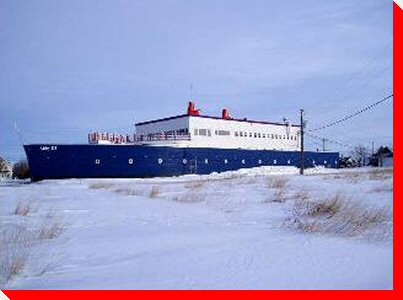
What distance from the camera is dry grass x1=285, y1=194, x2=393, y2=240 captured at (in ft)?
21.0

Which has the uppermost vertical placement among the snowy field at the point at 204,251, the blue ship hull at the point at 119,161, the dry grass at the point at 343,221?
the blue ship hull at the point at 119,161

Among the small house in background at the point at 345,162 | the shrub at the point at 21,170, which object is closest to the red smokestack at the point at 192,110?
the shrub at the point at 21,170

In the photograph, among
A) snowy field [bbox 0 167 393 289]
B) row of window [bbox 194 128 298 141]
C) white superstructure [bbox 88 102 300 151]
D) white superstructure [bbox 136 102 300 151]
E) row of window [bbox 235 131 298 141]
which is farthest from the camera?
row of window [bbox 235 131 298 141]

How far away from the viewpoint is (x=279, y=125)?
53438mm

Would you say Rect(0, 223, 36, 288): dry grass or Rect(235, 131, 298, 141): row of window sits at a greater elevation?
Rect(235, 131, 298, 141): row of window

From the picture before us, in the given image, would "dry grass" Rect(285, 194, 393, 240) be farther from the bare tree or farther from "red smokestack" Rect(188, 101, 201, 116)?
the bare tree

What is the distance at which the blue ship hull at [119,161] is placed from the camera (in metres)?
34.8

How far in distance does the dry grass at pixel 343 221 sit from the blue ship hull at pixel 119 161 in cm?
2882

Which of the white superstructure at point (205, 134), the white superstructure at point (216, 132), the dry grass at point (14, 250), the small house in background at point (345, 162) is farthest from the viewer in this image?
the small house in background at point (345, 162)

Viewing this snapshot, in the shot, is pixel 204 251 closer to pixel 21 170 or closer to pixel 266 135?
pixel 266 135

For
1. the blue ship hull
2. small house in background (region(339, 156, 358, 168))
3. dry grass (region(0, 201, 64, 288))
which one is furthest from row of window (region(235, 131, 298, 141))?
dry grass (region(0, 201, 64, 288))

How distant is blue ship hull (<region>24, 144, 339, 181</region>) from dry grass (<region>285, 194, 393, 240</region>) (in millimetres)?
28824

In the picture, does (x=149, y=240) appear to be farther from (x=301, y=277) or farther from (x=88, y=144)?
(x=88, y=144)

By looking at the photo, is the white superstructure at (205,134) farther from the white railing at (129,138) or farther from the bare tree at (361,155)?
the bare tree at (361,155)
